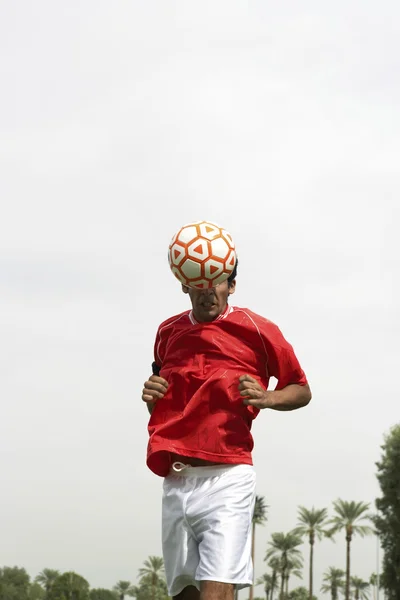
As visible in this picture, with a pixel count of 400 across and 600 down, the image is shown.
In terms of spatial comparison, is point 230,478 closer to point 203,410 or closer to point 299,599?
point 203,410

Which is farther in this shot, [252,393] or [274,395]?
[274,395]

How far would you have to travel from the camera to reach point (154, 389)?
652cm

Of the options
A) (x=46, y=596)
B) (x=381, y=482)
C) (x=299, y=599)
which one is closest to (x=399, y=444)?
(x=381, y=482)

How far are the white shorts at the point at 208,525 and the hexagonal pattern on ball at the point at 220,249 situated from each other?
1.40 meters

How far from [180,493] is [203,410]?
57cm

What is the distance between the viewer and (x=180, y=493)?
20.9 feet

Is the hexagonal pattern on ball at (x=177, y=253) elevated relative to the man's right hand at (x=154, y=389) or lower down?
elevated

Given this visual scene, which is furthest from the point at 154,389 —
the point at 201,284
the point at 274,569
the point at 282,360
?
the point at 274,569

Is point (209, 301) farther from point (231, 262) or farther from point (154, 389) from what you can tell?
point (154, 389)

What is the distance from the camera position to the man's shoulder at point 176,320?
22.4 feet

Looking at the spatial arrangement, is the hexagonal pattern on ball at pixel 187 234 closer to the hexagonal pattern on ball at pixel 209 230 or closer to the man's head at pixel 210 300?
the hexagonal pattern on ball at pixel 209 230

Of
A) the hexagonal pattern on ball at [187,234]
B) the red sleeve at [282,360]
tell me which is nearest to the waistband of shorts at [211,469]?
the red sleeve at [282,360]

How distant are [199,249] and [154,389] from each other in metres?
1.01

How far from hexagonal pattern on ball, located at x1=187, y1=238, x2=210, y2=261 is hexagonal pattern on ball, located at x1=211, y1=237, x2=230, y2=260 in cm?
4
